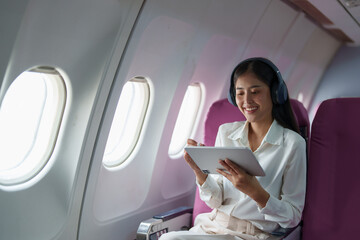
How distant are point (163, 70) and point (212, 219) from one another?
3.85 feet

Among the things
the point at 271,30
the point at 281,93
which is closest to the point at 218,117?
the point at 281,93

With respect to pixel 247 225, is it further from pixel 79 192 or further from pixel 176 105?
pixel 176 105

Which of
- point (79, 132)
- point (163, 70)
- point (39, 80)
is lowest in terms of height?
point (79, 132)

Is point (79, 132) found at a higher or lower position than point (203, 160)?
lower

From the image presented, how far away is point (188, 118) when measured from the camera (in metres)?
3.84

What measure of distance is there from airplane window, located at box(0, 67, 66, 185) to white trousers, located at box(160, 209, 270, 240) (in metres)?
0.98

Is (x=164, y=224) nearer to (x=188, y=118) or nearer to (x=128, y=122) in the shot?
(x=128, y=122)

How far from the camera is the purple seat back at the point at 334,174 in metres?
2.30

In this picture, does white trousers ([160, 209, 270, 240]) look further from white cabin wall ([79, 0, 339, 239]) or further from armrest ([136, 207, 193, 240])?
white cabin wall ([79, 0, 339, 239])

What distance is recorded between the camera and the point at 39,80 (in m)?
2.61

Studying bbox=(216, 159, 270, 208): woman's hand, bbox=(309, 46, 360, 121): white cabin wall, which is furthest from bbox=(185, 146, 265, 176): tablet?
bbox=(309, 46, 360, 121): white cabin wall

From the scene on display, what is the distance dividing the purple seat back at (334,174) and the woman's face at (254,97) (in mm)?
359

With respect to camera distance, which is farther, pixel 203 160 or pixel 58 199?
pixel 58 199

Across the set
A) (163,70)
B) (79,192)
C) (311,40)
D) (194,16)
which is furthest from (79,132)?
(311,40)
